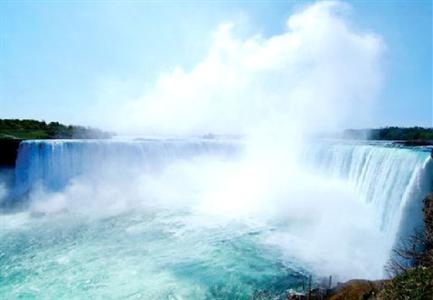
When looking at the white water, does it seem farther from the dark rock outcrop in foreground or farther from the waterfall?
the dark rock outcrop in foreground

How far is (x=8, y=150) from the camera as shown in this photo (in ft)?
62.2

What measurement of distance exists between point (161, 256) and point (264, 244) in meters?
3.28

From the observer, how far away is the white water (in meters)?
8.95

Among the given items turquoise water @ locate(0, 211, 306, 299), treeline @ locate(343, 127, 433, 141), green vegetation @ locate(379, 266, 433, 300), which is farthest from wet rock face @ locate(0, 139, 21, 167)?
treeline @ locate(343, 127, 433, 141)

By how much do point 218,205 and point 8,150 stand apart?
12.4 metres

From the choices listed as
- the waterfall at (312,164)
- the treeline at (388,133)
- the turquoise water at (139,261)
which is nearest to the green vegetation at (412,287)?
the turquoise water at (139,261)

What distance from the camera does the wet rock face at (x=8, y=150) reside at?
62.0 ft

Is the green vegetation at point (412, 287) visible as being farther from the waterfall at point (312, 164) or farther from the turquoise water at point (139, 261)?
the waterfall at point (312, 164)

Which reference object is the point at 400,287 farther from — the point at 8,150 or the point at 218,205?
the point at 8,150

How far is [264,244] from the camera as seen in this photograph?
1072 cm

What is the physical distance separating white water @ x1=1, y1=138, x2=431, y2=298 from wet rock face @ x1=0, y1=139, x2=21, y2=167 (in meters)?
0.72

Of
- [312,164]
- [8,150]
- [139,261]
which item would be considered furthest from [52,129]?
[139,261]

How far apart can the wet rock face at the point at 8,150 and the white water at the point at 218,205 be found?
72 cm

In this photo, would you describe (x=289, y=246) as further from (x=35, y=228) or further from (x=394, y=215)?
(x=35, y=228)
